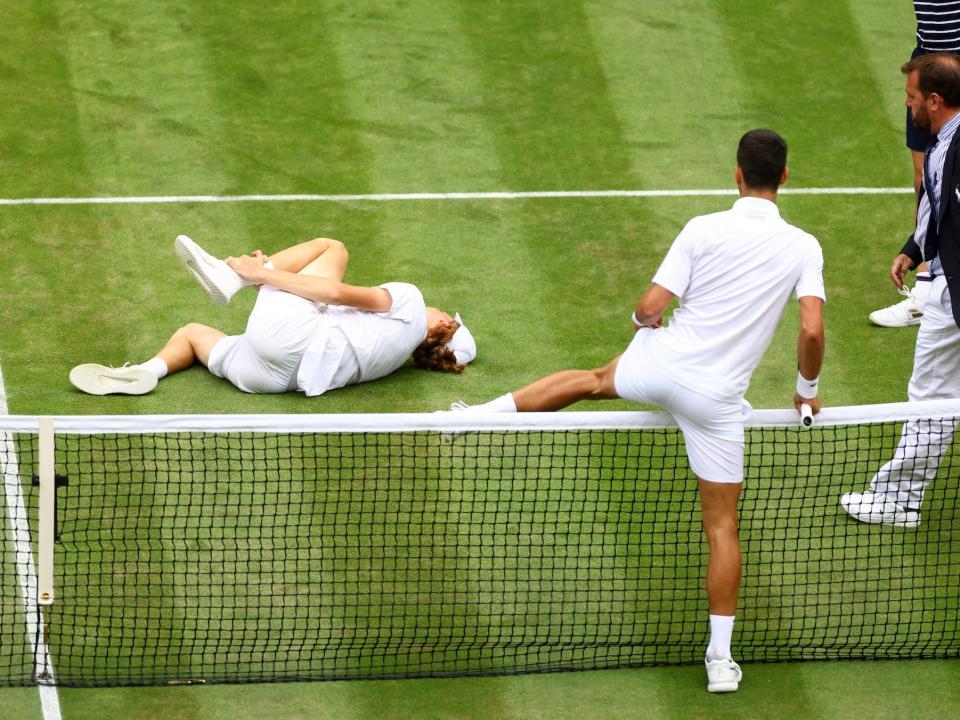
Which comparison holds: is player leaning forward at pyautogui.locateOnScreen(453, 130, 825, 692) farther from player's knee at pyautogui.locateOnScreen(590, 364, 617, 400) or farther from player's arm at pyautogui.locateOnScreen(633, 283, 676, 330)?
player's knee at pyautogui.locateOnScreen(590, 364, 617, 400)

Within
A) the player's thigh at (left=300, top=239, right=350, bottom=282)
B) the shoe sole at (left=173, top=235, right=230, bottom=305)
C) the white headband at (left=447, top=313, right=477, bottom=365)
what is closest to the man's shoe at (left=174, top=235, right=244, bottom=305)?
the shoe sole at (left=173, top=235, right=230, bottom=305)

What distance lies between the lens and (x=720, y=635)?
331 inches

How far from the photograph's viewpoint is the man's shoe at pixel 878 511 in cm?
970

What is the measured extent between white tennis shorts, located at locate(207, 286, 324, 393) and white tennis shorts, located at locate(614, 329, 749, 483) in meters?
2.75

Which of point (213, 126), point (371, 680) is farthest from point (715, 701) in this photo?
point (213, 126)

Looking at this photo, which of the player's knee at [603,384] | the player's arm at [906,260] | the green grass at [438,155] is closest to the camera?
the player's knee at [603,384]

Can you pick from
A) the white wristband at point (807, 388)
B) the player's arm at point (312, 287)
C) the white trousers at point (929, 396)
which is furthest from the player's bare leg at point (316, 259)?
the white trousers at point (929, 396)

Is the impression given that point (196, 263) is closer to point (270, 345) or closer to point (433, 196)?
point (270, 345)

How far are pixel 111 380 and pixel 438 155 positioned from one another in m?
4.09

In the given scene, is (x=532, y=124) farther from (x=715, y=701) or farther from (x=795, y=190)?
(x=715, y=701)

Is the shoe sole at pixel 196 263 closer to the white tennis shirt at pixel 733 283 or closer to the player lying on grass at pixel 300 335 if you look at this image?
the player lying on grass at pixel 300 335

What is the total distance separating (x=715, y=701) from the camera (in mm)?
8383

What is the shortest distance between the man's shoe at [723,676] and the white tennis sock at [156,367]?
172 inches

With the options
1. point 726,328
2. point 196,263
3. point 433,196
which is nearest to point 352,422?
point 726,328
